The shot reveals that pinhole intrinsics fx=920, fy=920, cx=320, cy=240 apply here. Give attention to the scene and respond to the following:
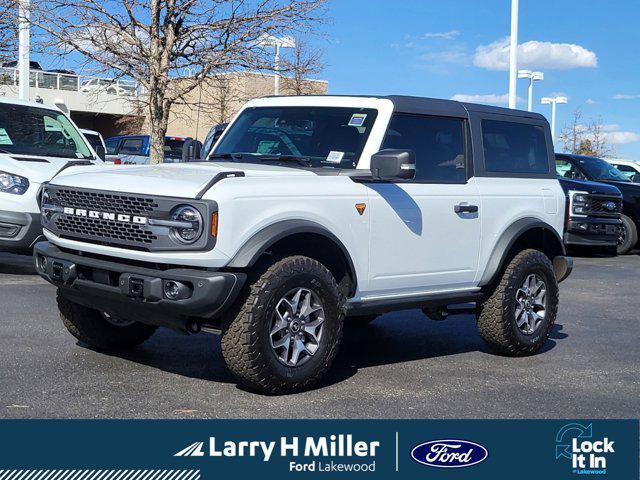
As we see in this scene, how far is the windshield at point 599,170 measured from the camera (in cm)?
1780

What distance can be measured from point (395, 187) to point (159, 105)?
10.6 metres

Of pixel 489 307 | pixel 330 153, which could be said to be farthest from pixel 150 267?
pixel 489 307

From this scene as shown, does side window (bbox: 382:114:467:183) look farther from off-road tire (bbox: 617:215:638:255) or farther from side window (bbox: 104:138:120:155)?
side window (bbox: 104:138:120:155)

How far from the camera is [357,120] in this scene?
21.2 feet

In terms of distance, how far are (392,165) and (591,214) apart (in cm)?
1101

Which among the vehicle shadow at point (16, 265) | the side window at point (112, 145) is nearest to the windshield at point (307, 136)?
the vehicle shadow at point (16, 265)

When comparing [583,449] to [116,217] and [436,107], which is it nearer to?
[116,217]

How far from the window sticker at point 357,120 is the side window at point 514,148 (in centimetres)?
120

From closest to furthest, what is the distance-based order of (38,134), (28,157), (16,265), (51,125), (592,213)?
(28,157) < (38,134) < (51,125) < (16,265) < (592,213)

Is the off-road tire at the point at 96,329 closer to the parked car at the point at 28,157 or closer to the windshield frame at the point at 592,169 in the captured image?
the parked car at the point at 28,157

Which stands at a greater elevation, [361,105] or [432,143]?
[361,105]

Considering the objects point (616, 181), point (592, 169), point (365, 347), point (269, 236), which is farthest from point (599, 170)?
point (269, 236)

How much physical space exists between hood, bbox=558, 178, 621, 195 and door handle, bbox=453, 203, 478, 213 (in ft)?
31.6

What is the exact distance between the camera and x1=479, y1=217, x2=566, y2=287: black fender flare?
6.96 meters
